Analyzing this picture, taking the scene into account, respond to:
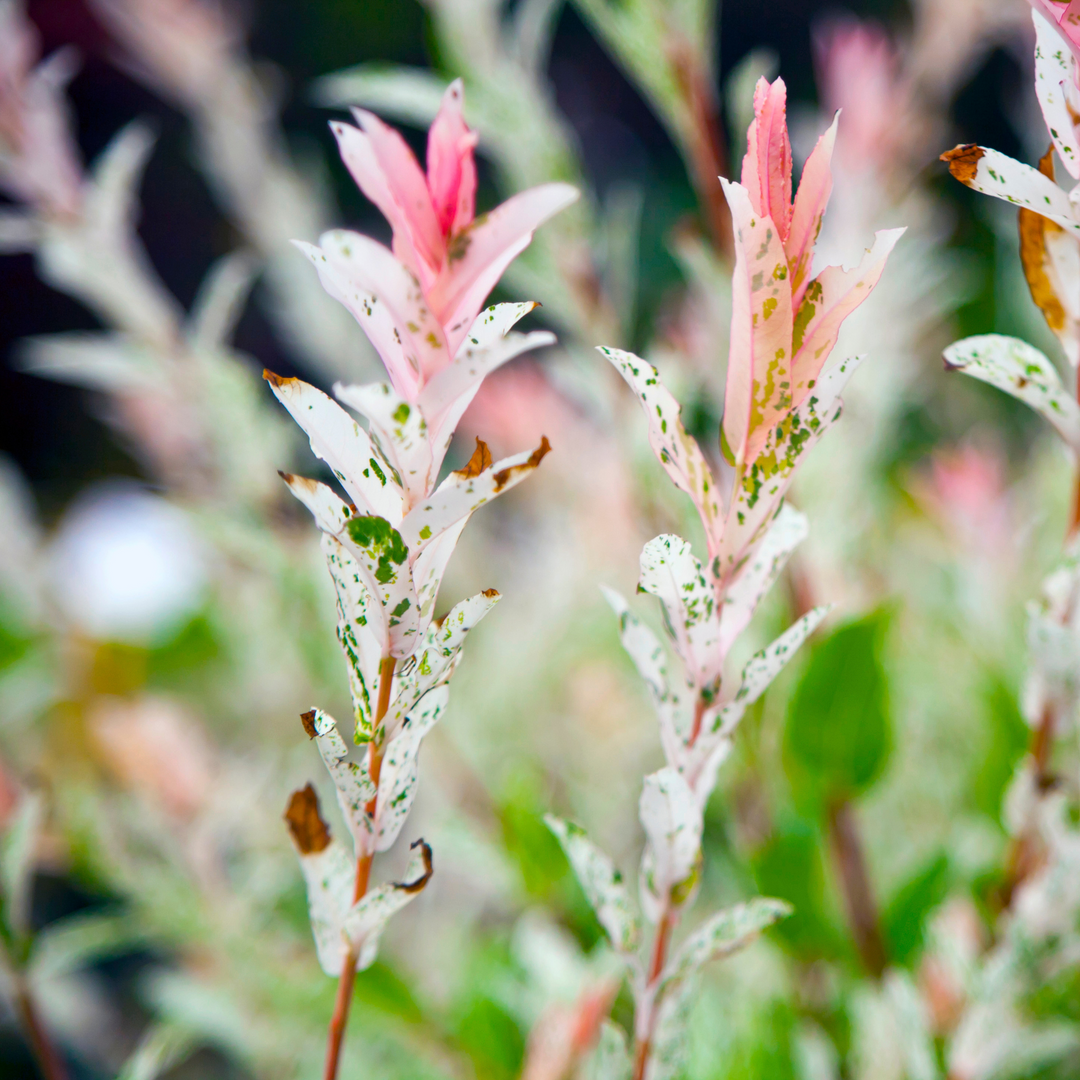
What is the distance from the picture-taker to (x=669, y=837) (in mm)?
218

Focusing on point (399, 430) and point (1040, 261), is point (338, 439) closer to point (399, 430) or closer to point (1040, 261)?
point (399, 430)

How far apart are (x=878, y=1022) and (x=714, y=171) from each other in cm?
40

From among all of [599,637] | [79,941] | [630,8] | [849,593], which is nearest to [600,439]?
[599,637]

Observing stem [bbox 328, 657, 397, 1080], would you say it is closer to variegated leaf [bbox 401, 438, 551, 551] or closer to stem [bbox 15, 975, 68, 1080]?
variegated leaf [bbox 401, 438, 551, 551]

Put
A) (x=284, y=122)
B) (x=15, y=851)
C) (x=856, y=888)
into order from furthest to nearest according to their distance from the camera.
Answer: (x=284, y=122) < (x=856, y=888) < (x=15, y=851)

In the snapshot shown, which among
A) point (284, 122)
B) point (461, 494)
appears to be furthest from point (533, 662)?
point (284, 122)

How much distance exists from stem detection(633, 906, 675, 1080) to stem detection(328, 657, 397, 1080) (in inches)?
3.2

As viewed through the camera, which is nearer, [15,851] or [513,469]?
[513,469]

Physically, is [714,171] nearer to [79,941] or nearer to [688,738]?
[688,738]

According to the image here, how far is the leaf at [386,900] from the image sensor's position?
0.67 feet

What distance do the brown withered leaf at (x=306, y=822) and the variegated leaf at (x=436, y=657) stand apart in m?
0.03

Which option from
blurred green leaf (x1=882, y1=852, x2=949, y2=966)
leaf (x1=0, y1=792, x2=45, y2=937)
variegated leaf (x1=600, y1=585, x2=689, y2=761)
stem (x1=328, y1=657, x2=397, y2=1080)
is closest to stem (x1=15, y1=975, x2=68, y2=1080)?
leaf (x1=0, y1=792, x2=45, y2=937)

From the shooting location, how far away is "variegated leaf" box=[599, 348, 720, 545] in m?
0.20

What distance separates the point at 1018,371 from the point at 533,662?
522 millimetres
